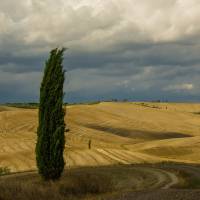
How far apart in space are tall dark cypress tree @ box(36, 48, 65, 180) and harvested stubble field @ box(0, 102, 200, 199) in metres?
4.88

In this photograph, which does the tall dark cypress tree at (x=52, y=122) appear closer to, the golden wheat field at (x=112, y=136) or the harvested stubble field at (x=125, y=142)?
the harvested stubble field at (x=125, y=142)

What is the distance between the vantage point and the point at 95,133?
10988 cm

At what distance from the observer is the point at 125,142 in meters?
104

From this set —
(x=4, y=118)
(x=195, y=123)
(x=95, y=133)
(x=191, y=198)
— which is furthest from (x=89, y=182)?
(x=195, y=123)

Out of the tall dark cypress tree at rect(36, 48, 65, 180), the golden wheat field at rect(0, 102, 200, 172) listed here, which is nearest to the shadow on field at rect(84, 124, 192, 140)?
the golden wheat field at rect(0, 102, 200, 172)

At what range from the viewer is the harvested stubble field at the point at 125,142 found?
158 ft

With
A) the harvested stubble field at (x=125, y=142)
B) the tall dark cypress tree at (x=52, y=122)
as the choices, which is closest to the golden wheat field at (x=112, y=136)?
the harvested stubble field at (x=125, y=142)

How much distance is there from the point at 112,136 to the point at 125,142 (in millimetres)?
6120

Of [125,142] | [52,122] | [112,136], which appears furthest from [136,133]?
[52,122]

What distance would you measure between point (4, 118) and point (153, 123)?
36705mm

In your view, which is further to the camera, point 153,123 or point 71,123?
point 153,123

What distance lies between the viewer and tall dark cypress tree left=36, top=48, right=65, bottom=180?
132 feet

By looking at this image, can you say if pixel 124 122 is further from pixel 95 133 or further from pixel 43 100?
pixel 43 100

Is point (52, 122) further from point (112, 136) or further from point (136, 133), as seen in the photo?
point (136, 133)
